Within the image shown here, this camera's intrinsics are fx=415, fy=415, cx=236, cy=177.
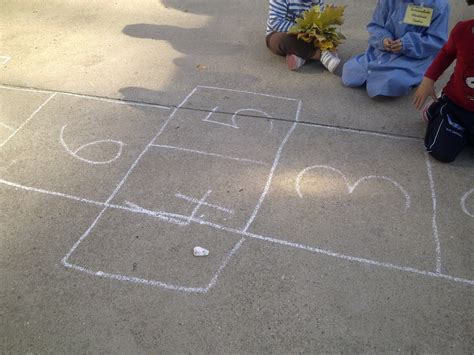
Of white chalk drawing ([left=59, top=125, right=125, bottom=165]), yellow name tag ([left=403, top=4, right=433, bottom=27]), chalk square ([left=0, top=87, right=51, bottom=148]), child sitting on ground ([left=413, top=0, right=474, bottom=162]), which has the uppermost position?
yellow name tag ([left=403, top=4, right=433, bottom=27])

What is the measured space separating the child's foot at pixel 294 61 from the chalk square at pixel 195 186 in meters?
1.33

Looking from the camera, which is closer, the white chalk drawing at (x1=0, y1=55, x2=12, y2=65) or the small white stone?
the small white stone

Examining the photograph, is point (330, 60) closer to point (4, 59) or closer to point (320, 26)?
point (320, 26)

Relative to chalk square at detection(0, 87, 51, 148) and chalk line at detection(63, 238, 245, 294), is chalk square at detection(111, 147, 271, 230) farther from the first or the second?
chalk square at detection(0, 87, 51, 148)

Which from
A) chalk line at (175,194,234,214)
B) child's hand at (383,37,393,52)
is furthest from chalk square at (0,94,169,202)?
child's hand at (383,37,393,52)

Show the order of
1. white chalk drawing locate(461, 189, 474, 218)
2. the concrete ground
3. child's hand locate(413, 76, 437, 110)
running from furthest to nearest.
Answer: child's hand locate(413, 76, 437, 110) → white chalk drawing locate(461, 189, 474, 218) → the concrete ground

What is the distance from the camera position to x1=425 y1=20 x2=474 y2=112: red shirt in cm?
Answer: 244

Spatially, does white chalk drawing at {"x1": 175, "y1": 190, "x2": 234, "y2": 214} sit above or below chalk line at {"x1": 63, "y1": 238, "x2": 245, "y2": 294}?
above

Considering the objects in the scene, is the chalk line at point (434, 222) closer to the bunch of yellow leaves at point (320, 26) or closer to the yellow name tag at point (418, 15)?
the yellow name tag at point (418, 15)

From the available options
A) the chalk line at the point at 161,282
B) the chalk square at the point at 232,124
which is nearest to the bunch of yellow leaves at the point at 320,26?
the chalk square at the point at 232,124

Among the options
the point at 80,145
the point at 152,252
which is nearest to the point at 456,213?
the point at 152,252

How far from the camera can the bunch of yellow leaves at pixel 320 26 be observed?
3383mm

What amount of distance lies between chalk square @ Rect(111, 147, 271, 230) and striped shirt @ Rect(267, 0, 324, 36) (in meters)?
1.62

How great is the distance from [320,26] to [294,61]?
35cm
